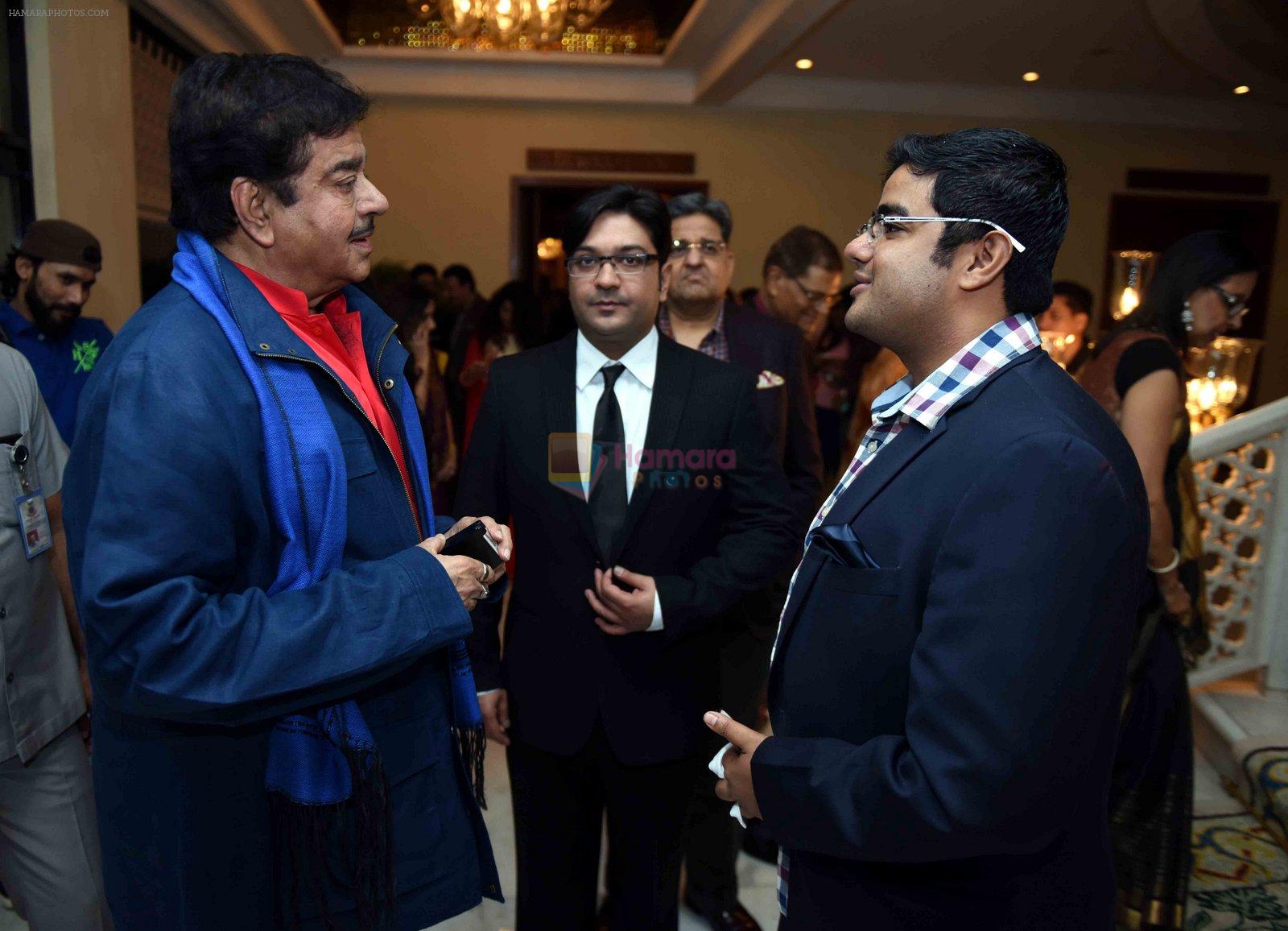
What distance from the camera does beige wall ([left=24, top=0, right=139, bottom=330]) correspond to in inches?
153

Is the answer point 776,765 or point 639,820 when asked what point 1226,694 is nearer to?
point 639,820

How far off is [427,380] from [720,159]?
568 cm

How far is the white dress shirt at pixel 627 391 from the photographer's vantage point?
1.78m

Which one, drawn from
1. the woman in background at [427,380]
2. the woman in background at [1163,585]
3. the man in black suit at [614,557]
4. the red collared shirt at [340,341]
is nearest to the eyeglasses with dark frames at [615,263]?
the man in black suit at [614,557]

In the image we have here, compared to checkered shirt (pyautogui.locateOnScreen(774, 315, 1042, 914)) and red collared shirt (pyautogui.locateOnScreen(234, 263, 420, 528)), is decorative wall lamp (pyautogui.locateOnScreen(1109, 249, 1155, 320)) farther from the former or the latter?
red collared shirt (pyautogui.locateOnScreen(234, 263, 420, 528))

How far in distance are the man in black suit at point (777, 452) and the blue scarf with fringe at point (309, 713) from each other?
0.96 meters

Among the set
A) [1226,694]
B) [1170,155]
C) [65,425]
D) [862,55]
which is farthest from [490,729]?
[1170,155]

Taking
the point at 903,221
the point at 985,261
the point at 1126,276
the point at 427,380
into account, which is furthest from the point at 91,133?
the point at 1126,276

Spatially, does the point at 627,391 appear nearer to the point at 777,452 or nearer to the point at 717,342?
the point at 777,452

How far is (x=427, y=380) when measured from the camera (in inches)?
157

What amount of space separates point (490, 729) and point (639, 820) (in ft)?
1.14

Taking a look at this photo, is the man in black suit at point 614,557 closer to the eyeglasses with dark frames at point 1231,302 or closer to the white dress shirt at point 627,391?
the white dress shirt at point 627,391

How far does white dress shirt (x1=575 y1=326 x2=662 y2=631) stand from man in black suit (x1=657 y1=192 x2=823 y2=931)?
0.33m

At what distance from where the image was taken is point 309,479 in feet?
3.58
